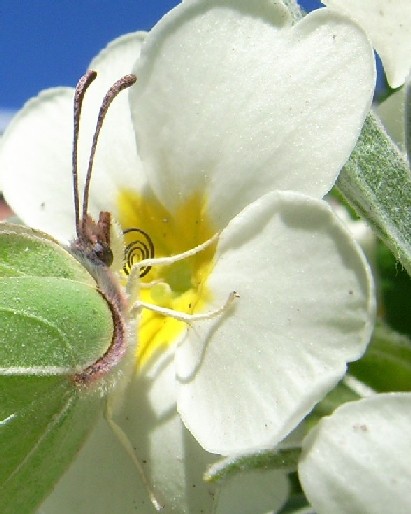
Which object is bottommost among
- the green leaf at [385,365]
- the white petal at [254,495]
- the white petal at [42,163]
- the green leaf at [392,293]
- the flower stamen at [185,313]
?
the green leaf at [392,293]

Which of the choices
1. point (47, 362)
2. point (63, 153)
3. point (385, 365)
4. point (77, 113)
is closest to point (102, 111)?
point (77, 113)

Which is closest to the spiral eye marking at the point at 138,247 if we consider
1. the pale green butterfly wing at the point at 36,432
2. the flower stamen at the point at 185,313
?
the flower stamen at the point at 185,313

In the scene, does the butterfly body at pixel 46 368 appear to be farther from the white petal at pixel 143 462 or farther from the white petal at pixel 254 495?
the white petal at pixel 254 495

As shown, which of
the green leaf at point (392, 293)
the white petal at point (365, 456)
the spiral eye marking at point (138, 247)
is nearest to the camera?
the white petal at point (365, 456)

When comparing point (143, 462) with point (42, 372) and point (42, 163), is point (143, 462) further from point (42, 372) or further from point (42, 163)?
point (42, 163)


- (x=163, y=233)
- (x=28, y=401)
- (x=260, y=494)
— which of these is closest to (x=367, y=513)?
(x=260, y=494)

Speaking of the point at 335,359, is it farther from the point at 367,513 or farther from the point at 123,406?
the point at 123,406
